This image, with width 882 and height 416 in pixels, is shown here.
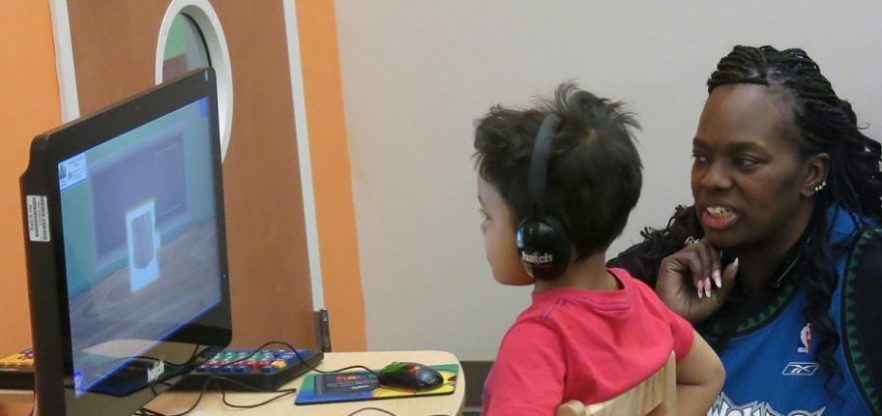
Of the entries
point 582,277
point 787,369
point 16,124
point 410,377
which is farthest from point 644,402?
point 16,124

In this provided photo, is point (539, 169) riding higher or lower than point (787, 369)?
higher

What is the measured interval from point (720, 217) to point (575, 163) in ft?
2.20

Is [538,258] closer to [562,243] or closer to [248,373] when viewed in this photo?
[562,243]

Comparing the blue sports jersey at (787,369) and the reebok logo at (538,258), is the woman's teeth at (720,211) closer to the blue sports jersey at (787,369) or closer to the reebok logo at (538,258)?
the blue sports jersey at (787,369)

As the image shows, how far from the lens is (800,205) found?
2.11 meters

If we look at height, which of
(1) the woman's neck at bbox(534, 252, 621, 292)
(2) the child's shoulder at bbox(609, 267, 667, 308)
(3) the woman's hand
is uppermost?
(1) the woman's neck at bbox(534, 252, 621, 292)

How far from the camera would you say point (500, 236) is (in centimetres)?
157

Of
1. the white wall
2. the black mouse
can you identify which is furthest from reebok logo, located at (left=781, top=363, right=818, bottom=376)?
the white wall

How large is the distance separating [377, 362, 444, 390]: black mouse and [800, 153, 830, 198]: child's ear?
26.6 inches

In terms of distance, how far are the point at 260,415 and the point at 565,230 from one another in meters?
0.56

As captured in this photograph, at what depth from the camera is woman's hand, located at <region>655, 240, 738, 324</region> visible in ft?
6.99

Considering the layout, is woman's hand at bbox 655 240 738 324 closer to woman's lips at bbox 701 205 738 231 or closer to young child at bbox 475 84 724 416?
woman's lips at bbox 701 205 738 231

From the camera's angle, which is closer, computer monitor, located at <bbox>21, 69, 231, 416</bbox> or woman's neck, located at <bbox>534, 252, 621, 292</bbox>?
computer monitor, located at <bbox>21, 69, 231, 416</bbox>

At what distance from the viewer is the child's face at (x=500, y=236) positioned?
1.56 m
